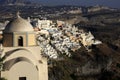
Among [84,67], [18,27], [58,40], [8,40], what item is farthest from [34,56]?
[58,40]

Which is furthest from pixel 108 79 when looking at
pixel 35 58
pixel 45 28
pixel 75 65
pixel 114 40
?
pixel 114 40

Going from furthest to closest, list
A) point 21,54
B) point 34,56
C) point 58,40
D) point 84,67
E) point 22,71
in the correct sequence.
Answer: point 58,40 → point 84,67 → point 34,56 → point 21,54 → point 22,71

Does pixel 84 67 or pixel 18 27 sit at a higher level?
pixel 18 27

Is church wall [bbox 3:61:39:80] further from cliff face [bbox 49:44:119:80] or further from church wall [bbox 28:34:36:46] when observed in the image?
cliff face [bbox 49:44:119:80]

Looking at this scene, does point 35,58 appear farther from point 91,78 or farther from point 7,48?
point 91,78

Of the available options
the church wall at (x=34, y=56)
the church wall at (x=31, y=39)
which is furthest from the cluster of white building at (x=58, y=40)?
the church wall at (x=31, y=39)

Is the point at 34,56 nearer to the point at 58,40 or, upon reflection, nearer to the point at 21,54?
the point at 21,54

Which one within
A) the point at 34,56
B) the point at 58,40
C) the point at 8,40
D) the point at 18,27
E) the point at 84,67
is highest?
the point at 18,27

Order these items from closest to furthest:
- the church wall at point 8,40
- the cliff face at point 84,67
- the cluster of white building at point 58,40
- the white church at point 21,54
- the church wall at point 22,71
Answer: the church wall at point 22,71 < the white church at point 21,54 < the church wall at point 8,40 < the cliff face at point 84,67 < the cluster of white building at point 58,40

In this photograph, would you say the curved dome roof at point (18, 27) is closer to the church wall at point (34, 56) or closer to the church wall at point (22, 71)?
the church wall at point (34, 56)
